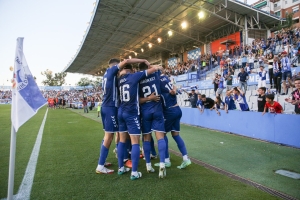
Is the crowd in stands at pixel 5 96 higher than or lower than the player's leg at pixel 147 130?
higher

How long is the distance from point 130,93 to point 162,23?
2118 centimetres

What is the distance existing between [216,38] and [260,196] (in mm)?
27122

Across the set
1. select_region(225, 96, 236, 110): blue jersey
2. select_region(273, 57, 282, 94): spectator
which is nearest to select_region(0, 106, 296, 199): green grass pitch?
select_region(225, 96, 236, 110): blue jersey

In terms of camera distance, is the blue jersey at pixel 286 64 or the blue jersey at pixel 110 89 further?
the blue jersey at pixel 286 64

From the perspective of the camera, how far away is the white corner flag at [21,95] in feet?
8.79

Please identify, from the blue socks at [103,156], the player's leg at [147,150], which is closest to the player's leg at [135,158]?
the player's leg at [147,150]

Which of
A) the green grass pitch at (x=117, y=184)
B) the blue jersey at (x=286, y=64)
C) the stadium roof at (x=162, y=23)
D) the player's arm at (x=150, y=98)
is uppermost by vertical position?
the stadium roof at (x=162, y=23)

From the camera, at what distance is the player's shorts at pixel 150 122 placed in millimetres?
4164

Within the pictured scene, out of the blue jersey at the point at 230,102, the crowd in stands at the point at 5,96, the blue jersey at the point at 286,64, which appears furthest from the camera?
the crowd in stands at the point at 5,96

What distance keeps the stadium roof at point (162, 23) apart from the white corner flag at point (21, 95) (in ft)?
56.4

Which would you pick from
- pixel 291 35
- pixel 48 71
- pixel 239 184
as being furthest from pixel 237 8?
pixel 48 71

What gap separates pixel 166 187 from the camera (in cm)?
345

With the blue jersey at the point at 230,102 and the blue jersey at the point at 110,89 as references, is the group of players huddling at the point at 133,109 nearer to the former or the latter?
the blue jersey at the point at 110,89

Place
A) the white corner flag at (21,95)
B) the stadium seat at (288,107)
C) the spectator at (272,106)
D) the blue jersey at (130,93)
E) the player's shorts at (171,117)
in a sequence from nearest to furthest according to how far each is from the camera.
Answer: the white corner flag at (21,95)
the blue jersey at (130,93)
the player's shorts at (171,117)
the spectator at (272,106)
the stadium seat at (288,107)
